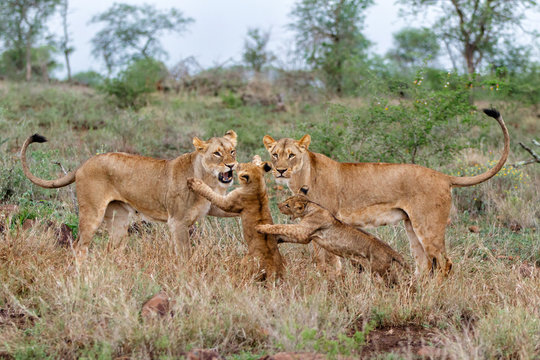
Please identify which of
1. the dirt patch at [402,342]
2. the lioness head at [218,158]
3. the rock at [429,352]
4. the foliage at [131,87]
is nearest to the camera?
the rock at [429,352]

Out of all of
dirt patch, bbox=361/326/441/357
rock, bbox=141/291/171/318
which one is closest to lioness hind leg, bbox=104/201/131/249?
rock, bbox=141/291/171/318

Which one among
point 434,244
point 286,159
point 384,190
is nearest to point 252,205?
point 286,159

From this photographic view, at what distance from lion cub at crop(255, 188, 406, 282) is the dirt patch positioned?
A: 658 mm

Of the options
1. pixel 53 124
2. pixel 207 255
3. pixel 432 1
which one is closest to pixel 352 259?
pixel 207 255

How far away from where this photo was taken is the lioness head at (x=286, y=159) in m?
6.01

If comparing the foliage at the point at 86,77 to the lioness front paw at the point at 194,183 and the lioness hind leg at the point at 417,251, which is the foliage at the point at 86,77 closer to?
the lioness front paw at the point at 194,183

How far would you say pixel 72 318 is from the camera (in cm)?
433

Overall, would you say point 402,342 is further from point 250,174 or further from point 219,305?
point 250,174

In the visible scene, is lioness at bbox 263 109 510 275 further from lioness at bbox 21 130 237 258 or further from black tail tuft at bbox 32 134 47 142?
black tail tuft at bbox 32 134 47 142

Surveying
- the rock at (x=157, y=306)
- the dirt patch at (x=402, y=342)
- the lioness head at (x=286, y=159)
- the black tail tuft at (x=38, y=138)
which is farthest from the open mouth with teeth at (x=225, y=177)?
the dirt patch at (x=402, y=342)

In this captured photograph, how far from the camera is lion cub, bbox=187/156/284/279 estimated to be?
5.53 m

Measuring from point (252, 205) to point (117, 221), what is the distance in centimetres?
158

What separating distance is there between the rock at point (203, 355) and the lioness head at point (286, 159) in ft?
7.90

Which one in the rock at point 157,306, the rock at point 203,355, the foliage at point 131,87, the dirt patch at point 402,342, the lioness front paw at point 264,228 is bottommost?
the dirt patch at point 402,342
